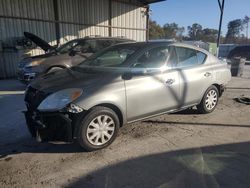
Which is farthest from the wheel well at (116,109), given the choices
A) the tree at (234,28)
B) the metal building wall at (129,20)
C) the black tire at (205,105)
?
the tree at (234,28)

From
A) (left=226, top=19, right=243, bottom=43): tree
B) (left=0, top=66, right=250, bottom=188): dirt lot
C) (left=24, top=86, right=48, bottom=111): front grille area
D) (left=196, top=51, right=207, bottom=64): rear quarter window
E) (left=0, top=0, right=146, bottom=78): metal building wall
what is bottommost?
(left=0, top=66, right=250, bottom=188): dirt lot

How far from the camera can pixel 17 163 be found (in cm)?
350

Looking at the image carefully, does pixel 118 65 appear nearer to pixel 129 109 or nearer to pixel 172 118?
pixel 129 109

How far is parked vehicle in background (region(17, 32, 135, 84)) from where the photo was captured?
8.28 metres

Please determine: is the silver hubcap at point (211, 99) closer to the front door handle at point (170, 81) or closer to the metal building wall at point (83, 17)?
the front door handle at point (170, 81)

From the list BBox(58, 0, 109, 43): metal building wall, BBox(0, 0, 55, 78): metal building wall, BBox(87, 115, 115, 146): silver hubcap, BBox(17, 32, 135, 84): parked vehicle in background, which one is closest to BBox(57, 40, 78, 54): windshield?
BBox(17, 32, 135, 84): parked vehicle in background

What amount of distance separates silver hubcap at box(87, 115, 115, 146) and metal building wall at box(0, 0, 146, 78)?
31.9 feet

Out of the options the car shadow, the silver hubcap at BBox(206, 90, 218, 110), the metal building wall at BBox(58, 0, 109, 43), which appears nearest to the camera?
the car shadow

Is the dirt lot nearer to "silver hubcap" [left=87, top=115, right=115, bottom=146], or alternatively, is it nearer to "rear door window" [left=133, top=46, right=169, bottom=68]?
"silver hubcap" [left=87, top=115, right=115, bottom=146]

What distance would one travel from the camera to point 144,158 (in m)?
3.61

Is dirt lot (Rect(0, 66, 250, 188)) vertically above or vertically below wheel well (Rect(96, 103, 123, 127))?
below

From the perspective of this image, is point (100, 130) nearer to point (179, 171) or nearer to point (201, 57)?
point (179, 171)

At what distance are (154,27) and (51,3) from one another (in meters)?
42.5

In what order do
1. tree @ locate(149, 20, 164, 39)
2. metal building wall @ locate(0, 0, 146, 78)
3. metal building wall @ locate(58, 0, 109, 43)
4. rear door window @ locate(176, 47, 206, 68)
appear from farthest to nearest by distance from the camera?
tree @ locate(149, 20, 164, 39) → metal building wall @ locate(58, 0, 109, 43) → metal building wall @ locate(0, 0, 146, 78) → rear door window @ locate(176, 47, 206, 68)
